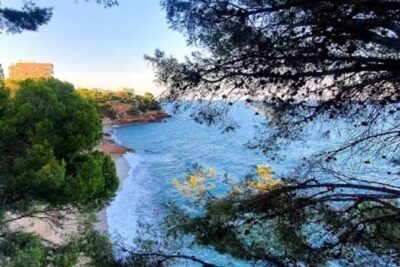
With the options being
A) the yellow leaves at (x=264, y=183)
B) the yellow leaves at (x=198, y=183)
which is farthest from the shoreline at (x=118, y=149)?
the yellow leaves at (x=264, y=183)

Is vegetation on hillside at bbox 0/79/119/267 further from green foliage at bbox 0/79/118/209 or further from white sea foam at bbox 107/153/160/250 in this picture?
white sea foam at bbox 107/153/160/250

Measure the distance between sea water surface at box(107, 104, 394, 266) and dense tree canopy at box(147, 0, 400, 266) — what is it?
27 cm

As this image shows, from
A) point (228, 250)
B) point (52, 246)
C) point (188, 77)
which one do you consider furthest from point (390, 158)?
point (52, 246)

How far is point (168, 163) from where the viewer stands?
27.0 metres

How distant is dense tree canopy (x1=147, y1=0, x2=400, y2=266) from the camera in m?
2.62

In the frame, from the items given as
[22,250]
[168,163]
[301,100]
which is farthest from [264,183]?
[168,163]

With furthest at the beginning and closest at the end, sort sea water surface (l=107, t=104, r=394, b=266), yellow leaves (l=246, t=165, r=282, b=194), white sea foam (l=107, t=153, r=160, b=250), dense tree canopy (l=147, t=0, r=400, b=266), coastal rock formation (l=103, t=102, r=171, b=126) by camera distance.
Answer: coastal rock formation (l=103, t=102, r=171, b=126)
white sea foam (l=107, t=153, r=160, b=250)
sea water surface (l=107, t=104, r=394, b=266)
yellow leaves (l=246, t=165, r=282, b=194)
dense tree canopy (l=147, t=0, r=400, b=266)

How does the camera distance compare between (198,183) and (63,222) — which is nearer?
(198,183)

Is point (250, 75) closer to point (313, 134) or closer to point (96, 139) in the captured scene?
point (313, 134)

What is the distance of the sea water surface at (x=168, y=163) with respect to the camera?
17.5ft

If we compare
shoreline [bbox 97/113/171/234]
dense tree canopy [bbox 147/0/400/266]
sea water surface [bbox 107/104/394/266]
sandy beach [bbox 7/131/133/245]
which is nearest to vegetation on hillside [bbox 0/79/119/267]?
sandy beach [bbox 7/131/133/245]

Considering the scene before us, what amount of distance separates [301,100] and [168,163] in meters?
24.2

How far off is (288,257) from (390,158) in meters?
1.27

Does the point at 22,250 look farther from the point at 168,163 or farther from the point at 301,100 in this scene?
the point at 168,163
